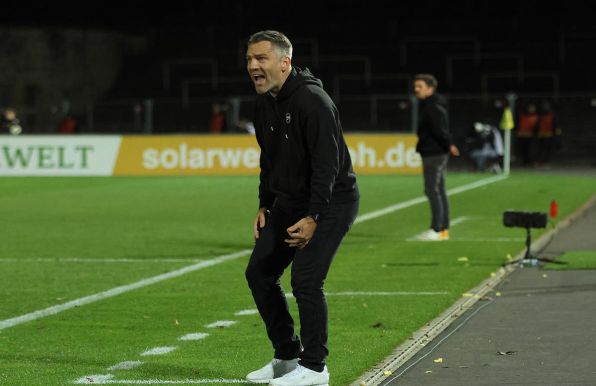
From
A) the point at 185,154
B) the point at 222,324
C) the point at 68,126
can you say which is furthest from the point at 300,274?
the point at 68,126

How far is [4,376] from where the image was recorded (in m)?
8.38

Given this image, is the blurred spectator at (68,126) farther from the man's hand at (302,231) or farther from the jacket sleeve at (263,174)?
the man's hand at (302,231)

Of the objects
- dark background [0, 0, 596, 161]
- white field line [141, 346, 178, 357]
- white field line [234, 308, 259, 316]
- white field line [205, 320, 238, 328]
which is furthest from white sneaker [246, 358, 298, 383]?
dark background [0, 0, 596, 161]

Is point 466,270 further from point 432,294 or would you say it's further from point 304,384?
point 304,384

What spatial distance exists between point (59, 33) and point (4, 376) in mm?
47376

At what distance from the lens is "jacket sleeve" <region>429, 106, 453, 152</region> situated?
59.3 feet

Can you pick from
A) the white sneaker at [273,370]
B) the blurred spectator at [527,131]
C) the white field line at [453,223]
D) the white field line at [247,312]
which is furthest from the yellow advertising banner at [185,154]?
the white sneaker at [273,370]

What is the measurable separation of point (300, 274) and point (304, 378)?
534mm

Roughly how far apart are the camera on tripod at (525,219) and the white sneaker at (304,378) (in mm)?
7260

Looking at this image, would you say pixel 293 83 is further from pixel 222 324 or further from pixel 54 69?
pixel 54 69

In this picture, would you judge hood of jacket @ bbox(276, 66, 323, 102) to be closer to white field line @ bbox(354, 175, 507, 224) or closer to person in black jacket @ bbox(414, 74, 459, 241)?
person in black jacket @ bbox(414, 74, 459, 241)

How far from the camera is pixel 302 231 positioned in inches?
297

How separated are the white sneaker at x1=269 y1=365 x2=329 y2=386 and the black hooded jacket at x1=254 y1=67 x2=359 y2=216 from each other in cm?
82

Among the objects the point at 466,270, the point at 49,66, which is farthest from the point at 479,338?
the point at 49,66
